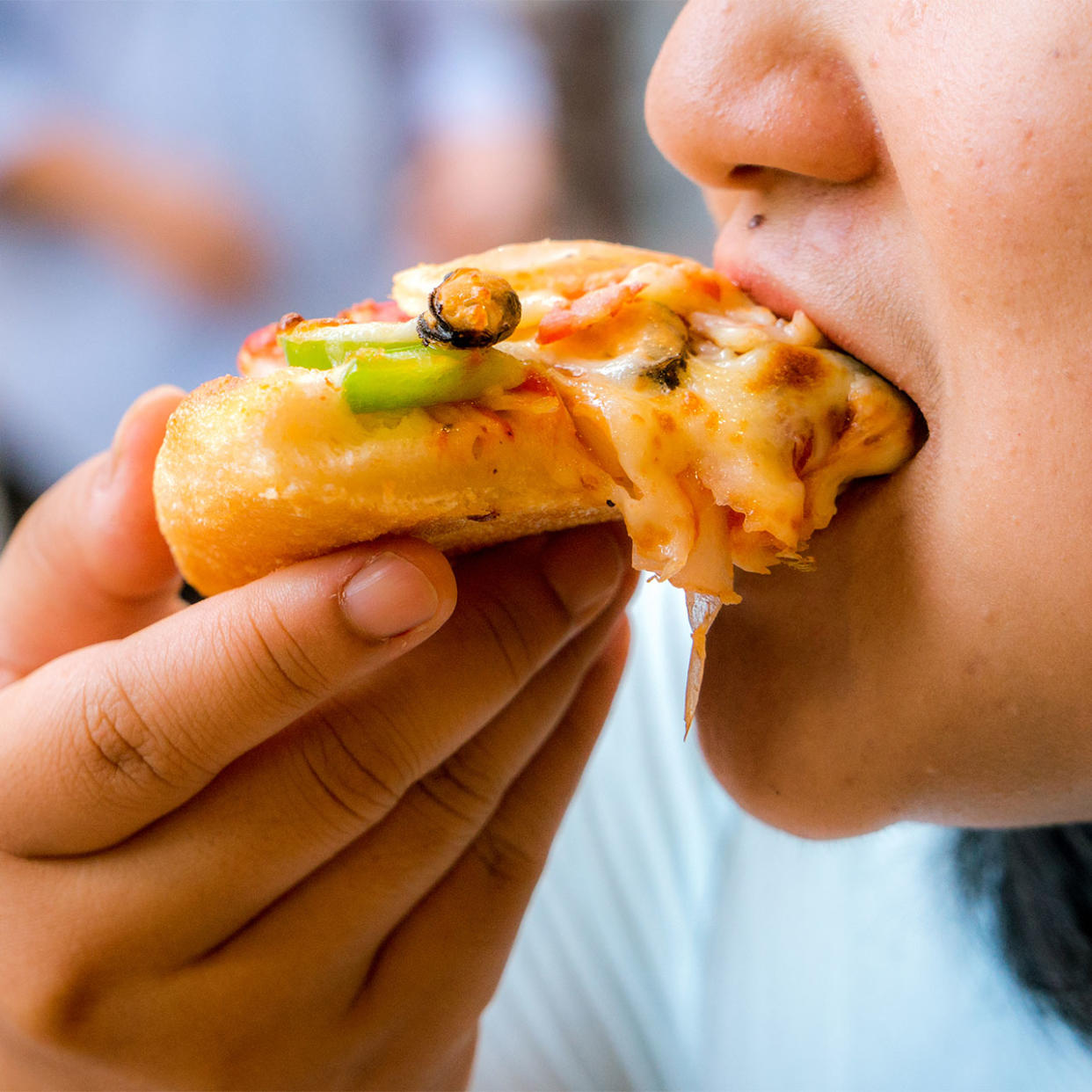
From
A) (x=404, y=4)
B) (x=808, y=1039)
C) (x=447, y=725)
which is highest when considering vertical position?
(x=404, y=4)

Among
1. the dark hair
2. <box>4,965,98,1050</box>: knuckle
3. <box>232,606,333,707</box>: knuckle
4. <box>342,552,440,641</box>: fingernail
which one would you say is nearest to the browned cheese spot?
<box>342,552,440,641</box>: fingernail

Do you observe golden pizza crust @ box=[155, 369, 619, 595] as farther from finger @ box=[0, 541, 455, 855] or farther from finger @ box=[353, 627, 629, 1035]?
finger @ box=[353, 627, 629, 1035]

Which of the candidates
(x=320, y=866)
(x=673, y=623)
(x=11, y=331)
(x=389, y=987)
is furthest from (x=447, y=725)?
(x=11, y=331)

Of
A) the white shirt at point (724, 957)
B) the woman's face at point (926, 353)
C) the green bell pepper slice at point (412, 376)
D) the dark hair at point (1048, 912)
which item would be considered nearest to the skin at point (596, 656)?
the woman's face at point (926, 353)

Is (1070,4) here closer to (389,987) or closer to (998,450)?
(998,450)

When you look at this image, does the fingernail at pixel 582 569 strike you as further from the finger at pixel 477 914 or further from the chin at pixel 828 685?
the finger at pixel 477 914

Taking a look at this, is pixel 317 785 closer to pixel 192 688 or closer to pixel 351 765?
pixel 351 765
